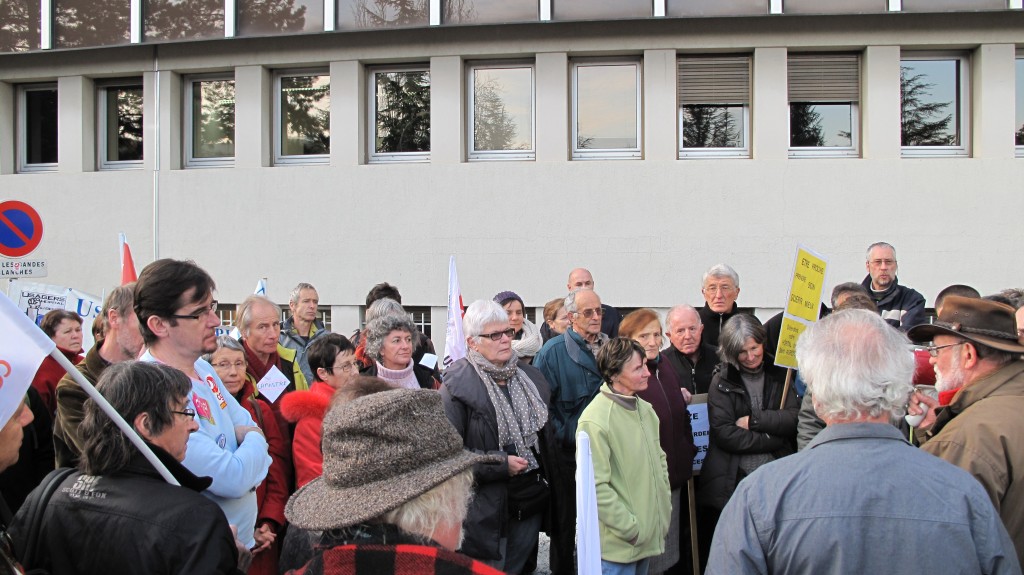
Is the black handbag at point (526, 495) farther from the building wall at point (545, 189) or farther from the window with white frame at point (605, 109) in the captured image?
the window with white frame at point (605, 109)

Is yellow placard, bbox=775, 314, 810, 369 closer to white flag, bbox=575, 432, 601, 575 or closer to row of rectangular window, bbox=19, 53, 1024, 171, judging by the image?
white flag, bbox=575, 432, 601, 575

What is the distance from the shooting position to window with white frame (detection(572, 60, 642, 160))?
35.5 feet

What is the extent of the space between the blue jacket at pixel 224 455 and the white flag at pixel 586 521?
1.37m

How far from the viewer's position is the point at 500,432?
4531mm

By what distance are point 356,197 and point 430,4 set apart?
282 cm

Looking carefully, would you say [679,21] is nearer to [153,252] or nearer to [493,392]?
[493,392]

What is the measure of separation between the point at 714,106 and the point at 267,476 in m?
8.50

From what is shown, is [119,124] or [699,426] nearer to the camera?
[699,426]

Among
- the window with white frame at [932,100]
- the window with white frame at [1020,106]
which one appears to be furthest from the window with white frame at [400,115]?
the window with white frame at [1020,106]

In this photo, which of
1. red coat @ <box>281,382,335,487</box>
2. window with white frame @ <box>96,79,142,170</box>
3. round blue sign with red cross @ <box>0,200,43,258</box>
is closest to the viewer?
red coat @ <box>281,382,335,487</box>

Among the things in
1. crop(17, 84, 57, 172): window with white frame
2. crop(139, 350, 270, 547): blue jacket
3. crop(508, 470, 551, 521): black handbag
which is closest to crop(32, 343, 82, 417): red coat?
crop(139, 350, 270, 547): blue jacket

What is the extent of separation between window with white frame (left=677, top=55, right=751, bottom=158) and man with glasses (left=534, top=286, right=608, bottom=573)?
5.69m

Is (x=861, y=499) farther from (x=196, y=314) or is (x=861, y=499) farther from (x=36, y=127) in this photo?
(x=36, y=127)

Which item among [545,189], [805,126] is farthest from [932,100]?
[545,189]
